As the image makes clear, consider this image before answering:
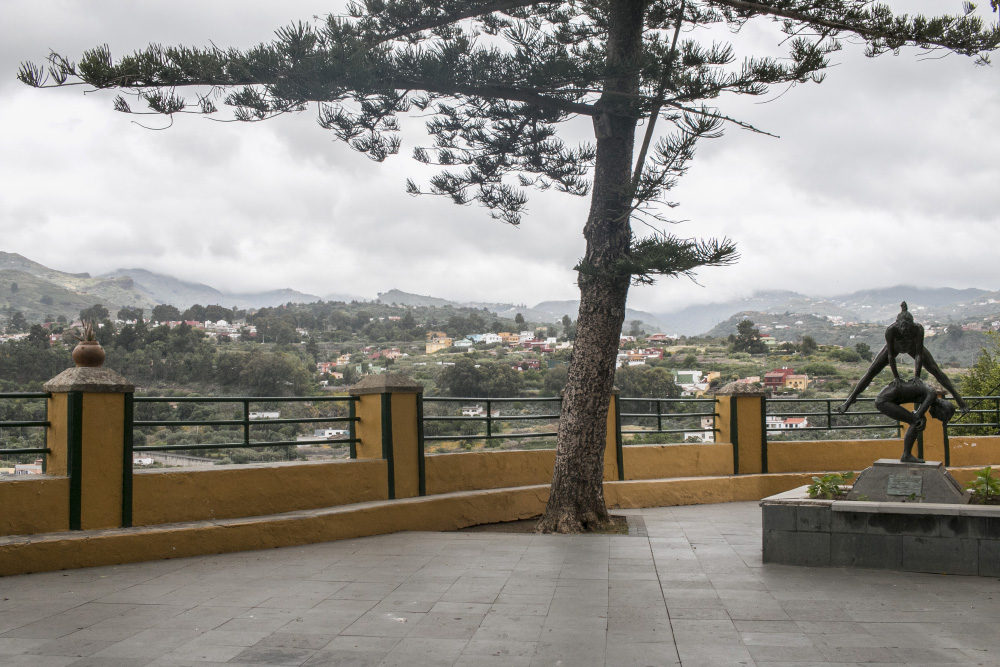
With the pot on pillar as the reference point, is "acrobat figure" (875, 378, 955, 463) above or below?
below

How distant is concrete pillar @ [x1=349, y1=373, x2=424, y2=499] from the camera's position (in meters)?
8.89

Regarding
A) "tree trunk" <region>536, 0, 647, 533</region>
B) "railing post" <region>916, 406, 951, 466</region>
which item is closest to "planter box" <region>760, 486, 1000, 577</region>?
"tree trunk" <region>536, 0, 647, 533</region>

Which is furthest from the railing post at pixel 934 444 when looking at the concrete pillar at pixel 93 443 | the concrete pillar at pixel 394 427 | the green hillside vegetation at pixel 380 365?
the concrete pillar at pixel 93 443

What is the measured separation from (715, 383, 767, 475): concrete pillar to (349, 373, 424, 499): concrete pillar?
5.79 metres

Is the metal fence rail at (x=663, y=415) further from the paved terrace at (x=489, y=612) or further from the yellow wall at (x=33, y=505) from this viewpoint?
the yellow wall at (x=33, y=505)

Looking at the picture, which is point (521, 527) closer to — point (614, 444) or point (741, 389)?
point (614, 444)

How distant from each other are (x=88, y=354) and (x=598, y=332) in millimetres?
5430

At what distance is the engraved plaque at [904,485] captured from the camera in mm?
6672

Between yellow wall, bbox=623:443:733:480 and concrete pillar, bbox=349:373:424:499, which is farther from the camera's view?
yellow wall, bbox=623:443:733:480

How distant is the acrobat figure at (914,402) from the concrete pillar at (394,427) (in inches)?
199

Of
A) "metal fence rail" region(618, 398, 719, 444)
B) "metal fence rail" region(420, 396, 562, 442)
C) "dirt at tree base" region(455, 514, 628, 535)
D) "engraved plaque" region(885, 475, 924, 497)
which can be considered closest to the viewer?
"engraved plaque" region(885, 475, 924, 497)

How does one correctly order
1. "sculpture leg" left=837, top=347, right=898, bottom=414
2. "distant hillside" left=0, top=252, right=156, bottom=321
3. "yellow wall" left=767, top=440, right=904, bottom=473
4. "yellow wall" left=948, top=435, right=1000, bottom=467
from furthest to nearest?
"distant hillside" left=0, top=252, right=156, bottom=321, "yellow wall" left=948, top=435, right=1000, bottom=467, "yellow wall" left=767, top=440, right=904, bottom=473, "sculpture leg" left=837, top=347, right=898, bottom=414

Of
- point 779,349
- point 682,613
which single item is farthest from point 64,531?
point 779,349

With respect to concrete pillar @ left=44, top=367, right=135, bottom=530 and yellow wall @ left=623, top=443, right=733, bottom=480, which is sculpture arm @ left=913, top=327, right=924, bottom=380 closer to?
yellow wall @ left=623, top=443, right=733, bottom=480
